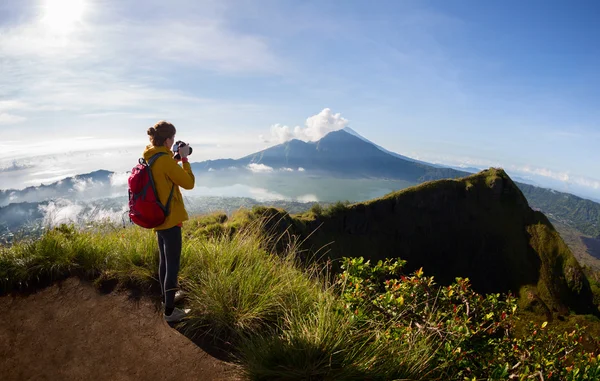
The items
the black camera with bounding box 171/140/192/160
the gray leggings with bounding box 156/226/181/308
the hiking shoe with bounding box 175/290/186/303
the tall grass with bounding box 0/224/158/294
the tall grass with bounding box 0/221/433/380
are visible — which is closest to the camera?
the tall grass with bounding box 0/221/433/380

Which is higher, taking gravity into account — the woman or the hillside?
the woman

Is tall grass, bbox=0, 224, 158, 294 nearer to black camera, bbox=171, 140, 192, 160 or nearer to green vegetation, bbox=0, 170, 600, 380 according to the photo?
green vegetation, bbox=0, 170, 600, 380

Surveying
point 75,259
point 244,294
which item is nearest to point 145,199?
point 244,294

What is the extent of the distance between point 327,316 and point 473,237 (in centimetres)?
10033

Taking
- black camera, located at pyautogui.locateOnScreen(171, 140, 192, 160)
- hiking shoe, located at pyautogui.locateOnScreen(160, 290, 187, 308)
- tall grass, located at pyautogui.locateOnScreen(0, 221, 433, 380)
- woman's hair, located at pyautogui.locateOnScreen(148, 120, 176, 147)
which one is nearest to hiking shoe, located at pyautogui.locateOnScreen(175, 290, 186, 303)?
hiking shoe, located at pyautogui.locateOnScreen(160, 290, 187, 308)

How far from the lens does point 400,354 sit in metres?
3.25

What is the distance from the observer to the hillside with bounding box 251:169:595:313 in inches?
2751

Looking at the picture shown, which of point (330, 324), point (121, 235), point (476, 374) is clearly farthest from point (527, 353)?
point (121, 235)

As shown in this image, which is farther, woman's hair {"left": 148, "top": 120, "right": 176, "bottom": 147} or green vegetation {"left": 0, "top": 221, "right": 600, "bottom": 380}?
woman's hair {"left": 148, "top": 120, "right": 176, "bottom": 147}

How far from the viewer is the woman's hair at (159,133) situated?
14.4 feet

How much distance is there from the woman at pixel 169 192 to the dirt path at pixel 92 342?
55cm

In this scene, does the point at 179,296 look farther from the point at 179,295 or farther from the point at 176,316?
the point at 176,316

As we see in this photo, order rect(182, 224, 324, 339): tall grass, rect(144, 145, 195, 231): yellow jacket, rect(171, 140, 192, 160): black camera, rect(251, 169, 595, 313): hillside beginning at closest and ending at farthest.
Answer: rect(182, 224, 324, 339): tall grass < rect(144, 145, 195, 231): yellow jacket < rect(171, 140, 192, 160): black camera < rect(251, 169, 595, 313): hillside

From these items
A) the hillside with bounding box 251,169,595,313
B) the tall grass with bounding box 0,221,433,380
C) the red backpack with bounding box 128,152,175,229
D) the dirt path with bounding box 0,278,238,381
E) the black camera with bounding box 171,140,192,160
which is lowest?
the hillside with bounding box 251,169,595,313
